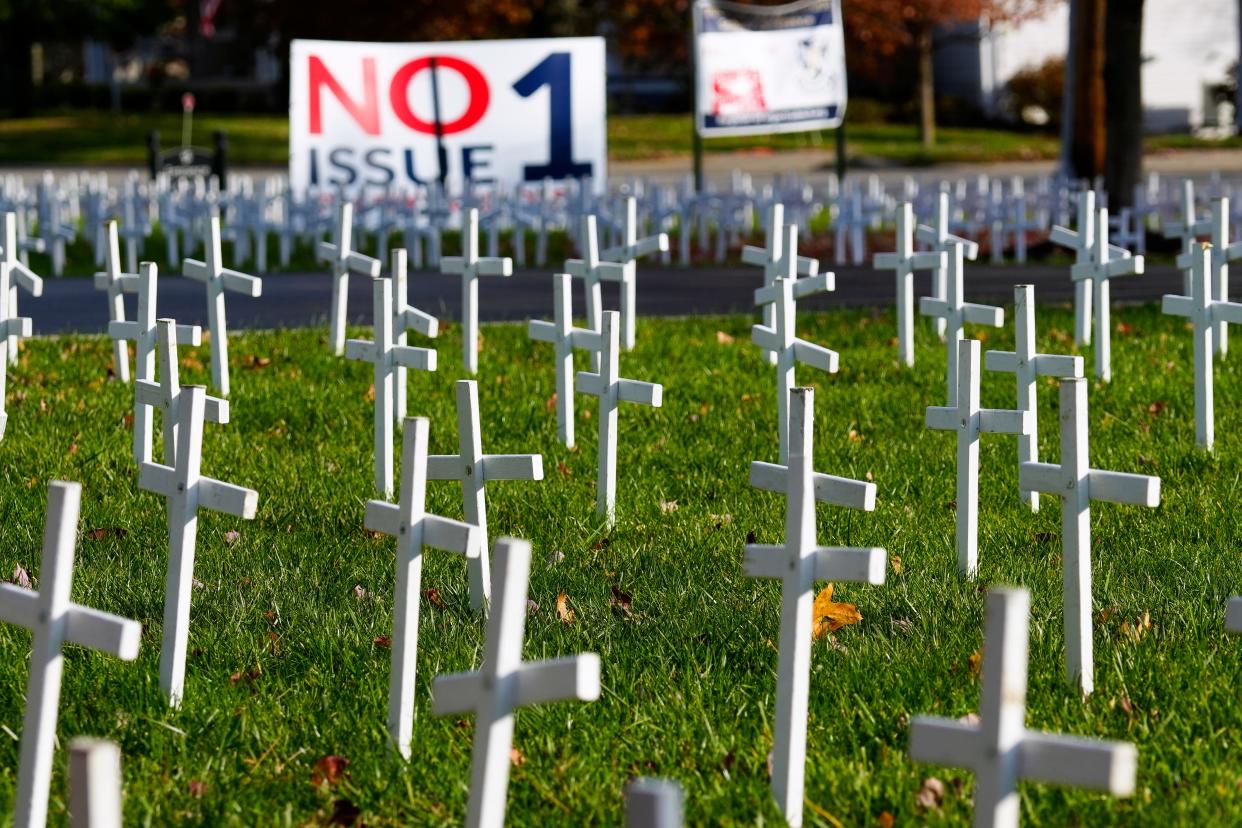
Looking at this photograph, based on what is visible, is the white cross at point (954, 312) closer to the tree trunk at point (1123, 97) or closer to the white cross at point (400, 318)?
the white cross at point (400, 318)

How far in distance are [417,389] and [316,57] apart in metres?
11.4

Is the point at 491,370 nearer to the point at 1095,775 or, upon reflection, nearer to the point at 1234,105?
the point at 1095,775

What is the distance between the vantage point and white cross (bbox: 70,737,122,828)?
2.53m

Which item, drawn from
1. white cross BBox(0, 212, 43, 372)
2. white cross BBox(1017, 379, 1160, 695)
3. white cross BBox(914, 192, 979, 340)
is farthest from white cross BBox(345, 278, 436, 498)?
white cross BBox(914, 192, 979, 340)

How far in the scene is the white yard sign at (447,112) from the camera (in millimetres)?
20359

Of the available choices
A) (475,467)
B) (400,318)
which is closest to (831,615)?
(475,467)

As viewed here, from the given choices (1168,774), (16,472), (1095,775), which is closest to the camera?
(1095,775)

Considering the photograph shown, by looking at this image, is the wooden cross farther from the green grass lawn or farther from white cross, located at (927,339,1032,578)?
white cross, located at (927,339,1032,578)

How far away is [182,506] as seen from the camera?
4.66 metres

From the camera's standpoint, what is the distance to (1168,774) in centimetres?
405

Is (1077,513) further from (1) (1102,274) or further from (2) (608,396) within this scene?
(1) (1102,274)

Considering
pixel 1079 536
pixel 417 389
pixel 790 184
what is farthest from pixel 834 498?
pixel 790 184

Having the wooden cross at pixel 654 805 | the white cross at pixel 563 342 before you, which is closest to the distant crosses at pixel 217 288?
the white cross at pixel 563 342

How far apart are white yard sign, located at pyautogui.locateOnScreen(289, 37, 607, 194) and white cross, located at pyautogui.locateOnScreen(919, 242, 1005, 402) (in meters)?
12.0
